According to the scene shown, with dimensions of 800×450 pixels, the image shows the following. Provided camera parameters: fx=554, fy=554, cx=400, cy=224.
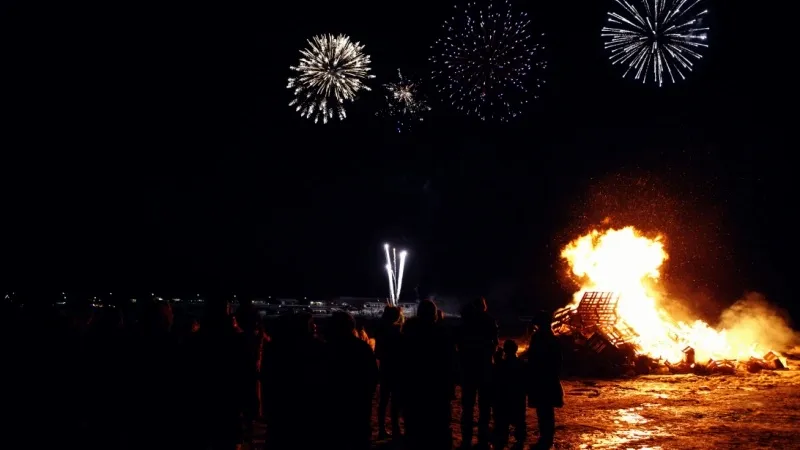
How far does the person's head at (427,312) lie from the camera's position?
19.2 ft

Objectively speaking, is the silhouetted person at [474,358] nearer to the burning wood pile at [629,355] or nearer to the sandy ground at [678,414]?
the sandy ground at [678,414]

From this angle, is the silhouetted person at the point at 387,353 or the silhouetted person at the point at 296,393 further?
the silhouetted person at the point at 387,353

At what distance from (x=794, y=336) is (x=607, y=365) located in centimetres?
1441

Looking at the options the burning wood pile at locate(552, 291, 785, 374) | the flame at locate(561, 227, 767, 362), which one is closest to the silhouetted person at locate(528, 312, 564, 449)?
the burning wood pile at locate(552, 291, 785, 374)

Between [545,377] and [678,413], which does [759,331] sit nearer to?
[678,413]

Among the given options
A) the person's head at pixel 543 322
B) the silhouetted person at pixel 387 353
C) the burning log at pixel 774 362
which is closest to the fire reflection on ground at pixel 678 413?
the silhouetted person at pixel 387 353

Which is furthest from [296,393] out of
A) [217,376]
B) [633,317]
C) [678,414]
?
[633,317]

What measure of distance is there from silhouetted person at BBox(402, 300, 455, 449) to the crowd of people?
0.01 metres

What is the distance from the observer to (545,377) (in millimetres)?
7648

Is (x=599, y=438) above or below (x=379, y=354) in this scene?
below

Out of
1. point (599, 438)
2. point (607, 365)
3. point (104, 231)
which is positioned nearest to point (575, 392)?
point (607, 365)

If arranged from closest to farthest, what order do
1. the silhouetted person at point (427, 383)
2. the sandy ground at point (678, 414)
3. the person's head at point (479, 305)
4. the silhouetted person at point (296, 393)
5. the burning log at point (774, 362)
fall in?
the silhouetted person at point (296, 393), the silhouetted person at point (427, 383), the person's head at point (479, 305), the sandy ground at point (678, 414), the burning log at point (774, 362)

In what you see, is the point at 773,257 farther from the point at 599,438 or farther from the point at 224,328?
the point at 224,328

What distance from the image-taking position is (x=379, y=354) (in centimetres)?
843
